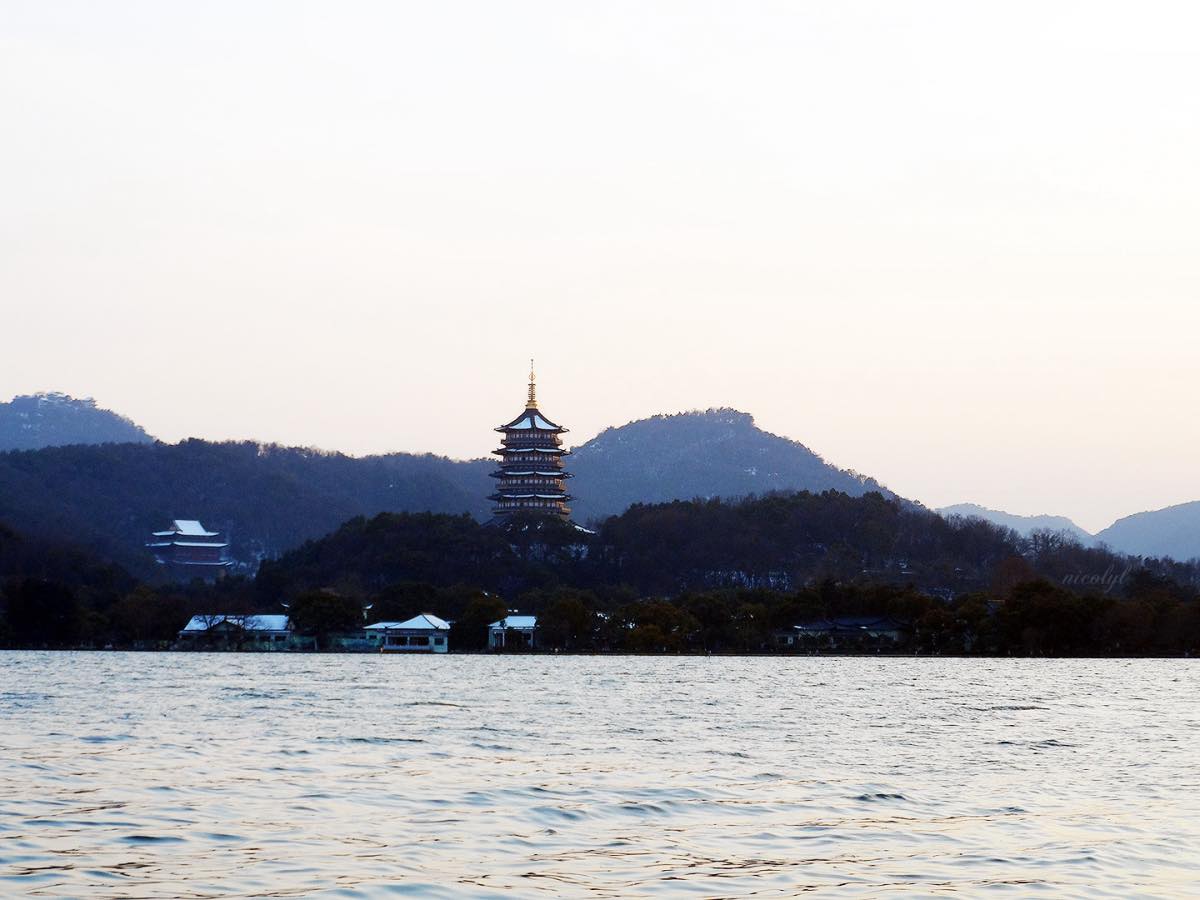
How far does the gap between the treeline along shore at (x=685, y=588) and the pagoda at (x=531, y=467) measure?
11823 mm

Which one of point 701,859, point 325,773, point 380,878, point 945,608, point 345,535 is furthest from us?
point 345,535

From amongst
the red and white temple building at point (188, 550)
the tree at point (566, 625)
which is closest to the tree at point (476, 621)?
the tree at point (566, 625)

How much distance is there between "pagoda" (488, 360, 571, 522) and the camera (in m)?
112

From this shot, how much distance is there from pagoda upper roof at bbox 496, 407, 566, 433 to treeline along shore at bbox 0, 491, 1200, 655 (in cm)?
1480

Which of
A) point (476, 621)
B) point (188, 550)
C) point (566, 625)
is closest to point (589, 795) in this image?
point (566, 625)

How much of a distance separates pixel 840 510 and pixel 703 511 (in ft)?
28.2

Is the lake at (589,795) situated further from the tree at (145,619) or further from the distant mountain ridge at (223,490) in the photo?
the distant mountain ridge at (223,490)

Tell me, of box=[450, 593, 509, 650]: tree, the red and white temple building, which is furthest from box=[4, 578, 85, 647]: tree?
the red and white temple building

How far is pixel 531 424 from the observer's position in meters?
115

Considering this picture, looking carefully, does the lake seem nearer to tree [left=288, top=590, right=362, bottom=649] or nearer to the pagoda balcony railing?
tree [left=288, top=590, right=362, bottom=649]

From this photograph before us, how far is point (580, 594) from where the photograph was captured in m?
78.1

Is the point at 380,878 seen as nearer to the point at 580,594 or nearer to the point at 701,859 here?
the point at 701,859

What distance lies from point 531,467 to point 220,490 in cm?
5235

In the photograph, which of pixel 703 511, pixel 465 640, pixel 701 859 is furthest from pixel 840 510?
pixel 701 859
